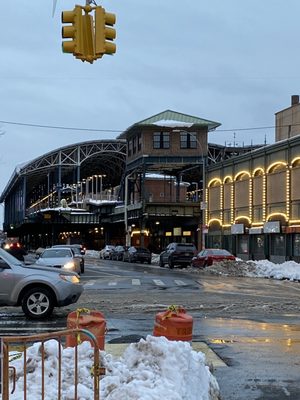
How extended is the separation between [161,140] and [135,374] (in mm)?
57693

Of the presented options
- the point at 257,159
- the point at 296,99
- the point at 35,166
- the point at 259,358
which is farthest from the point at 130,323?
the point at 35,166

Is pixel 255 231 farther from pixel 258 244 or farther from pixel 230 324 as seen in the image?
pixel 230 324

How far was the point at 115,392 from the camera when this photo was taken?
5.26 metres

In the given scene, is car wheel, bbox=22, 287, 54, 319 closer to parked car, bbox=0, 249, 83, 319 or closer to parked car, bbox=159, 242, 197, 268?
parked car, bbox=0, 249, 83, 319

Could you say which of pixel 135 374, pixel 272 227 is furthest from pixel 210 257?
pixel 135 374

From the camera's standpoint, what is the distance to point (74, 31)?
12.6 metres

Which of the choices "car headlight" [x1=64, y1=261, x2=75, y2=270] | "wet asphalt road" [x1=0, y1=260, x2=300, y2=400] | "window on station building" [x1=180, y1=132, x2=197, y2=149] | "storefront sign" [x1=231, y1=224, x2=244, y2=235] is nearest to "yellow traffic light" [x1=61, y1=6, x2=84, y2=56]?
"wet asphalt road" [x1=0, y1=260, x2=300, y2=400]

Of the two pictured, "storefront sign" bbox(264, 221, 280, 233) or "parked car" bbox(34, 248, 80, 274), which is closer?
"parked car" bbox(34, 248, 80, 274)

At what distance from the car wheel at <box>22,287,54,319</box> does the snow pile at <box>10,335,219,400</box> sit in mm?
7356

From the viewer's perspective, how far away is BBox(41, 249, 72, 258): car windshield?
25.3m

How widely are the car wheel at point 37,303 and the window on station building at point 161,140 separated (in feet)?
A: 164

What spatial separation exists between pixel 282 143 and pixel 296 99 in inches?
1106

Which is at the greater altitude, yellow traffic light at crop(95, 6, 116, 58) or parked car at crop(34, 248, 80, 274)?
yellow traffic light at crop(95, 6, 116, 58)

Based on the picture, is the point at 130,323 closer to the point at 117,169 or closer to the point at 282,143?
the point at 282,143
